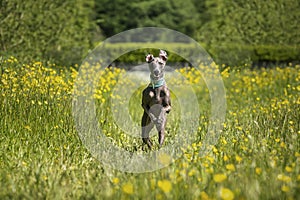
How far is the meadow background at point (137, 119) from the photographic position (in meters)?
2.85

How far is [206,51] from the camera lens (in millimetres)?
12383

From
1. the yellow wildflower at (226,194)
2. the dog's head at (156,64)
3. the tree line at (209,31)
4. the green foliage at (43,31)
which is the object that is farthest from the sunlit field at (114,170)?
the tree line at (209,31)

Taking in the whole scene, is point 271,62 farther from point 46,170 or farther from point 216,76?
point 46,170

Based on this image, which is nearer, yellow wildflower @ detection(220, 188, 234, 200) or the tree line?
yellow wildflower @ detection(220, 188, 234, 200)

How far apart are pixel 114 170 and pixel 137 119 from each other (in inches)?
128

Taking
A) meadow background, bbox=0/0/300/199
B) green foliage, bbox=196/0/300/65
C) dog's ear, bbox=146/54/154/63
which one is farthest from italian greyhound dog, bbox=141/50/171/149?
green foliage, bbox=196/0/300/65

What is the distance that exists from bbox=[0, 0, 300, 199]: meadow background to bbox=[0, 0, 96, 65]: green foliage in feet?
0.08

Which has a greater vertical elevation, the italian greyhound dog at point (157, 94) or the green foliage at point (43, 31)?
the green foliage at point (43, 31)

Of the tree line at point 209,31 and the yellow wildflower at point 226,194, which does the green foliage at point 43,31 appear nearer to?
the tree line at point 209,31

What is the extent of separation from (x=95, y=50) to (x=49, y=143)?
9.26m

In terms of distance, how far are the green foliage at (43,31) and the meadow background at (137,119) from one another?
23mm

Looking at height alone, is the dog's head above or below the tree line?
below

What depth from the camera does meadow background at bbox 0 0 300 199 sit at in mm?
2850

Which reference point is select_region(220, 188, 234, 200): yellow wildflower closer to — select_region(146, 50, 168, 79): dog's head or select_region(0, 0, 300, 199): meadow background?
select_region(0, 0, 300, 199): meadow background
